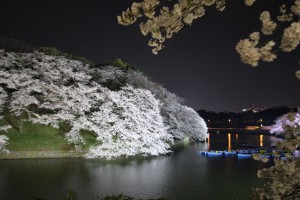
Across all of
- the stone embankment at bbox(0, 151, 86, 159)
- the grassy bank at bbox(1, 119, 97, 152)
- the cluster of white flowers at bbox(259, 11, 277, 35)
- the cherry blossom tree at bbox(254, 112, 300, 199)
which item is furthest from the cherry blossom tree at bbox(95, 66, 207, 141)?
the cluster of white flowers at bbox(259, 11, 277, 35)

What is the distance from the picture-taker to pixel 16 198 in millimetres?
14148

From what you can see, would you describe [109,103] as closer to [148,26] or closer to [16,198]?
[16,198]

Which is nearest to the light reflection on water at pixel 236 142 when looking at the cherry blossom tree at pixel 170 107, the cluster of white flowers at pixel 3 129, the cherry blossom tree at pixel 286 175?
the cherry blossom tree at pixel 170 107

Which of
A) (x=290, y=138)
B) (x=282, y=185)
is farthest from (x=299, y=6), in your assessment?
(x=282, y=185)

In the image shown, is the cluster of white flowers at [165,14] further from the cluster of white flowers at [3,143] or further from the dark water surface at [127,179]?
the cluster of white flowers at [3,143]

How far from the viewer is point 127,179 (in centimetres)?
1861

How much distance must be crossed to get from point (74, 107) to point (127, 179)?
10.6m

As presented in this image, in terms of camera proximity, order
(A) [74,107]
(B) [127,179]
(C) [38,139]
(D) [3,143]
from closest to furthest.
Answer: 1. (B) [127,179]
2. (D) [3,143]
3. (C) [38,139]
4. (A) [74,107]

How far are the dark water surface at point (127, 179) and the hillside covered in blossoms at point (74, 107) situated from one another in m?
2.59

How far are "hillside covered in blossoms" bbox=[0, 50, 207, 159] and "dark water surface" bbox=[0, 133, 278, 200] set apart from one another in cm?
259

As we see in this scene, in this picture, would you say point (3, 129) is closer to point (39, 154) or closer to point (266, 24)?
point (39, 154)

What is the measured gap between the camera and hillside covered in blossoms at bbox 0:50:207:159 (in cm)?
2623

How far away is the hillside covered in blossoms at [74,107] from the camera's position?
1033 inches

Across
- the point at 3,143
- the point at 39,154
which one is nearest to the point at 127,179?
the point at 39,154
